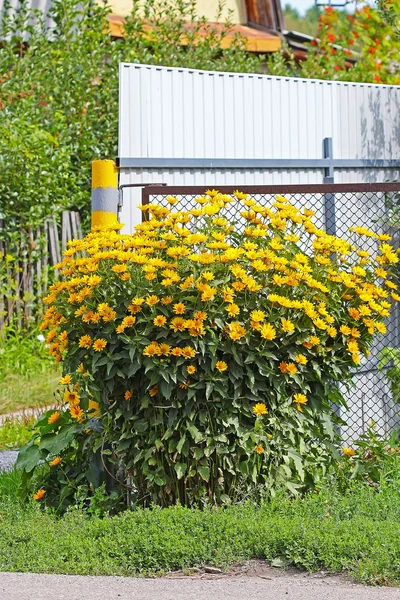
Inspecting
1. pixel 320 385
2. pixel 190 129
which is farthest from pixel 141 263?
pixel 190 129

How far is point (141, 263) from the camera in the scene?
4.79 metres

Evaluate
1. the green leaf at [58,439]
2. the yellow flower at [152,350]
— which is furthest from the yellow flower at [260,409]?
the green leaf at [58,439]

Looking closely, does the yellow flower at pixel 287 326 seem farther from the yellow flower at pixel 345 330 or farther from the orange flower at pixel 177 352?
the orange flower at pixel 177 352

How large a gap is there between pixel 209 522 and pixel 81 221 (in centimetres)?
665

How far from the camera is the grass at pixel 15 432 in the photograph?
710 centimetres

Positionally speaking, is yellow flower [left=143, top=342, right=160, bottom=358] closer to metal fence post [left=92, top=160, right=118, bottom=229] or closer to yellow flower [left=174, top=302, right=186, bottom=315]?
yellow flower [left=174, top=302, right=186, bottom=315]

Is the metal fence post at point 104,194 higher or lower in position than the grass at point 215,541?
higher

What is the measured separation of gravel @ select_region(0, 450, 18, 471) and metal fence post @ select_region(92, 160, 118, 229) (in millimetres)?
1748

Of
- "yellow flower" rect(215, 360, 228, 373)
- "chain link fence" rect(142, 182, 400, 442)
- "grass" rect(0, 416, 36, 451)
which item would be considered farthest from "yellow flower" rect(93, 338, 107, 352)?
"grass" rect(0, 416, 36, 451)

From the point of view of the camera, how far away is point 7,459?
6.58 meters

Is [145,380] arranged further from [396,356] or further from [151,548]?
[396,356]

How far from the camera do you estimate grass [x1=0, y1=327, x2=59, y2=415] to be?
328 inches

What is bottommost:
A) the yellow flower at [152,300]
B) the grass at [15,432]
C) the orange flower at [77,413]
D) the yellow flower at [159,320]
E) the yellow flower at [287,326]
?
the grass at [15,432]

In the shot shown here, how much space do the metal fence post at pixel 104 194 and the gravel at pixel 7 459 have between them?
1.75m
